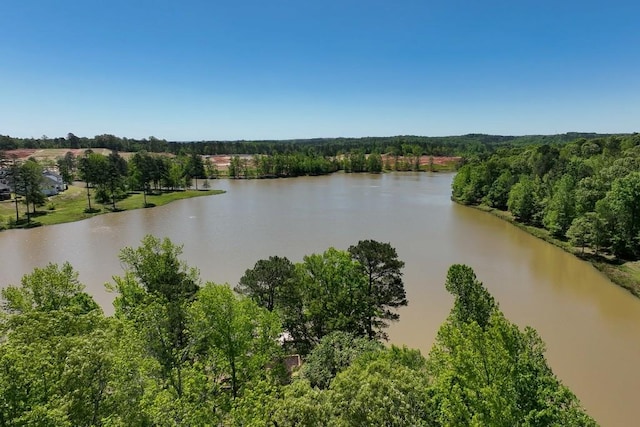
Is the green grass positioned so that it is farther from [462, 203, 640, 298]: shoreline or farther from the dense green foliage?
[462, 203, 640, 298]: shoreline

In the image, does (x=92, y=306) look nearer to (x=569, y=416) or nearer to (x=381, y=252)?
(x=381, y=252)

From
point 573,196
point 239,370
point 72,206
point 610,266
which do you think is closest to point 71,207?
point 72,206

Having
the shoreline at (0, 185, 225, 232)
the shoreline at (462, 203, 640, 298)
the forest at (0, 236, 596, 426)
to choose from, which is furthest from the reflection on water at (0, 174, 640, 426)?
the forest at (0, 236, 596, 426)

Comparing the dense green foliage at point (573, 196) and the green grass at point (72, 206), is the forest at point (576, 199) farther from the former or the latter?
the green grass at point (72, 206)

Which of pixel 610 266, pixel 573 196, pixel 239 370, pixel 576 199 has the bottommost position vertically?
pixel 610 266

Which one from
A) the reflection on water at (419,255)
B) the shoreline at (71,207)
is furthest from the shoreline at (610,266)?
the shoreline at (71,207)

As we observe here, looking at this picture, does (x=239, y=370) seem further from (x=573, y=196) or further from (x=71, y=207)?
(x=71, y=207)

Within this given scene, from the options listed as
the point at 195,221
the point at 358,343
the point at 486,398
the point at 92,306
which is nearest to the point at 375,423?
the point at 486,398
